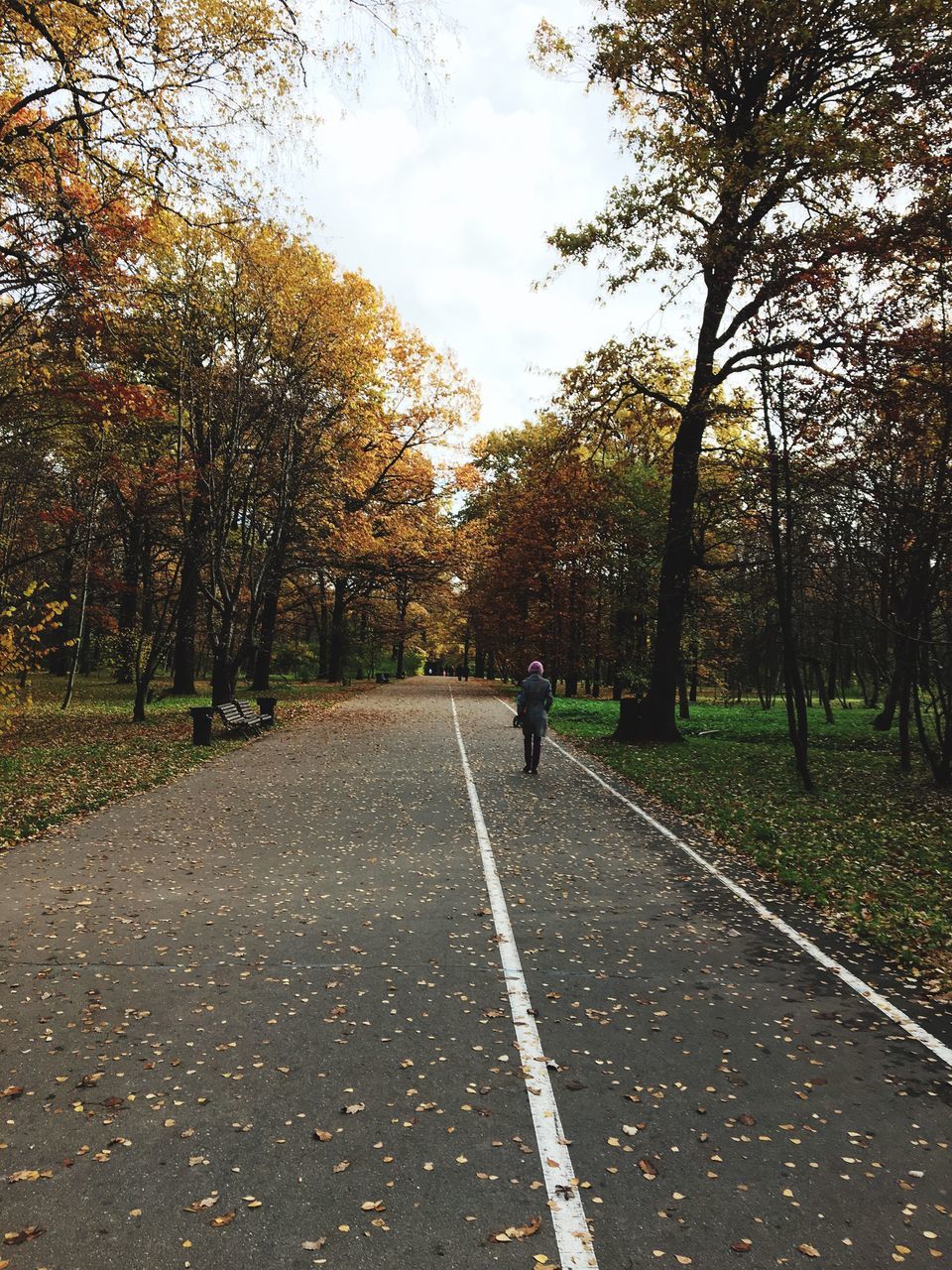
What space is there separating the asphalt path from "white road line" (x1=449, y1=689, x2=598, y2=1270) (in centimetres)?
1

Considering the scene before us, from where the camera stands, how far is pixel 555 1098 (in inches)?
154

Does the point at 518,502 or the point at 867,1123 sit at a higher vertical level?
the point at 518,502

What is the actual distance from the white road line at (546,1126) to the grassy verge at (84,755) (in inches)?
252

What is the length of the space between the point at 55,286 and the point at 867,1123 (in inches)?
514

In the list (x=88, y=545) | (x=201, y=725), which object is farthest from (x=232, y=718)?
(x=88, y=545)

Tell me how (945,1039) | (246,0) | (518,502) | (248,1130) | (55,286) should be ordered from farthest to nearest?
1. (518,502)
2. (55,286)
3. (246,0)
4. (945,1039)
5. (248,1130)

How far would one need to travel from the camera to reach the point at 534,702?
14375mm

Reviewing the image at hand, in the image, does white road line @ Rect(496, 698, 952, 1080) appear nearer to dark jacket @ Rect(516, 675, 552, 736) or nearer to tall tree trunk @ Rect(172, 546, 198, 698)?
dark jacket @ Rect(516, 675, 552, 736)

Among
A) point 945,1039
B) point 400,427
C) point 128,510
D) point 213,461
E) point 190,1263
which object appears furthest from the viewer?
point 400,427

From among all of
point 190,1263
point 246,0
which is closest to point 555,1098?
point 190,1263

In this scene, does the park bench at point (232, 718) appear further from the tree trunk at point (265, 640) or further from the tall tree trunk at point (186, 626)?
the tree trunk at point (265, 640)

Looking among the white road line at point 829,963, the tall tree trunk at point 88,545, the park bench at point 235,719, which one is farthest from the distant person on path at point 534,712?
the tall tree trunk at point 88,545

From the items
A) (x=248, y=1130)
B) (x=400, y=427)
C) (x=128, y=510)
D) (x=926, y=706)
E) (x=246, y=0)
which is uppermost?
(x=400, y=427)

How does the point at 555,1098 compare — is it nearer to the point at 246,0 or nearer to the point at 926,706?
the point at 246,0
